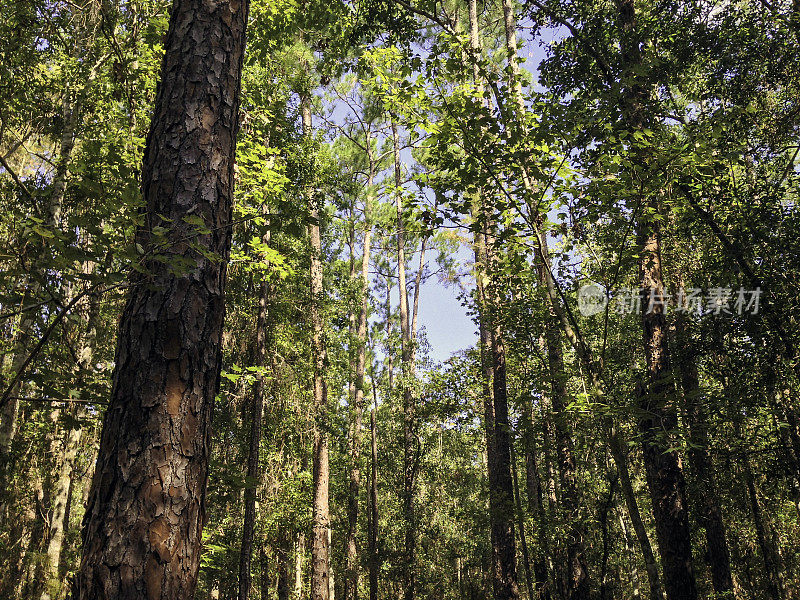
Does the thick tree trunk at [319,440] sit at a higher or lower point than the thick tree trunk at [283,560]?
higher

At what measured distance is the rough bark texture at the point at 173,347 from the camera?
64.2 inches

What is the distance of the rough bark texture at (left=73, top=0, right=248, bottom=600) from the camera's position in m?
1.63

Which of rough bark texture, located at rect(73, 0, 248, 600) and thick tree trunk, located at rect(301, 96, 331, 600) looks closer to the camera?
rough bark texture, located at rect(73, 0, 248, 600)

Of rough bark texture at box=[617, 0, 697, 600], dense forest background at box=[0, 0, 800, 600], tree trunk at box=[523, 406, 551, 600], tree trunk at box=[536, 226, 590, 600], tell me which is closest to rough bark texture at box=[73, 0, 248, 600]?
dense forest background at box=[0, 0, 800, 600]

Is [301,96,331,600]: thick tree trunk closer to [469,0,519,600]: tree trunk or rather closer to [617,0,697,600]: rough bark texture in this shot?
[469,0,519,600]: tree trunk

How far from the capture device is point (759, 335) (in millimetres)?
6953

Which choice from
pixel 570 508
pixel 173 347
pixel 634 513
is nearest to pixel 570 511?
pixel 570 508

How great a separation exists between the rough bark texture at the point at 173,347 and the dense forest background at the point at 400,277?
12 mm

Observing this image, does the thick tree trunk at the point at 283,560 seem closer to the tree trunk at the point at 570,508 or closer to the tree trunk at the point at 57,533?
the tree trunk at the point at 57,533

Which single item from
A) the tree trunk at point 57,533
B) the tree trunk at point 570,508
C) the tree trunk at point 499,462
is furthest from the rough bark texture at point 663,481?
the tree trunk at point 57,533

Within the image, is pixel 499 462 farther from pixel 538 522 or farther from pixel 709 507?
pixel 709 507

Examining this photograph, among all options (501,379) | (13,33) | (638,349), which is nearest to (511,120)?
(501,379)

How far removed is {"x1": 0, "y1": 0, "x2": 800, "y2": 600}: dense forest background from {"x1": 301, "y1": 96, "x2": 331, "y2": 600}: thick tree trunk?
63 mm

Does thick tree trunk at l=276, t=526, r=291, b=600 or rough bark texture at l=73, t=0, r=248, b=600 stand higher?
rough bark texture at l=73, t=0, r=248, b=600
